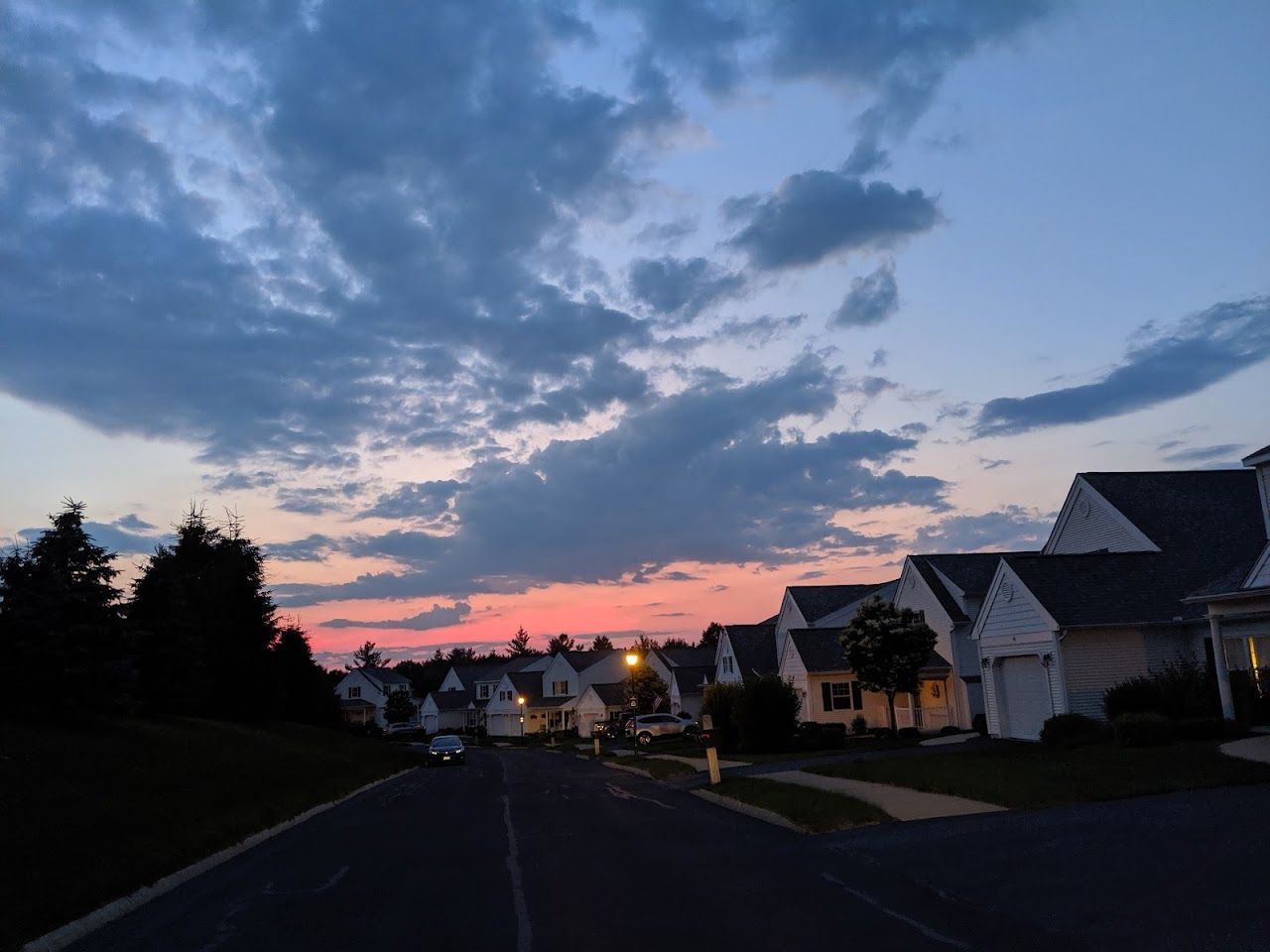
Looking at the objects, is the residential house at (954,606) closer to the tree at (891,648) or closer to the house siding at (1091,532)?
the tree at (891,648)

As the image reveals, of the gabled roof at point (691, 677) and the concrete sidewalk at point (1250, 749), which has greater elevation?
the gabled roof at point (691, 677)

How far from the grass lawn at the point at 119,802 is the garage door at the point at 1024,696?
2161cm

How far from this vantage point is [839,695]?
50.6m

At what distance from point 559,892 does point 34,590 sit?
68.7 feet

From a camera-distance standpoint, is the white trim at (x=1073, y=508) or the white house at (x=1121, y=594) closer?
the white house at (x=1121, y=594)

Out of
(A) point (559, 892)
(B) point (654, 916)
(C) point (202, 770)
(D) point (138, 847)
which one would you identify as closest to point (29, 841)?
(D) point (138, 847)

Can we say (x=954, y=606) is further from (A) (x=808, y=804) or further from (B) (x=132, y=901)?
(B) (x=132, y=901)

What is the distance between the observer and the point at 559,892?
12109 millimetres

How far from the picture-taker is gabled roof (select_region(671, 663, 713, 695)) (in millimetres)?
74250

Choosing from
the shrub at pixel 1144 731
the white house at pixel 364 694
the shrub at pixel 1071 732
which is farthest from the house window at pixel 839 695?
the white house at pixel 364 694

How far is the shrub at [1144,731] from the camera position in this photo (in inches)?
965

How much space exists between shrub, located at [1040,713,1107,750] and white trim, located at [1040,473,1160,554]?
8.16 meters

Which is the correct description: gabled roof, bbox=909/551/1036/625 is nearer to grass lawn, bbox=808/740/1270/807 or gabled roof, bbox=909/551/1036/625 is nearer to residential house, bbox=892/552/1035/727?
residential house, bbox=892/552/1035/727

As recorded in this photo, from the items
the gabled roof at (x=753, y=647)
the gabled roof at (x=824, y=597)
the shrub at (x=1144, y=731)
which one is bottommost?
the shrub at (x=1144, y=731)
